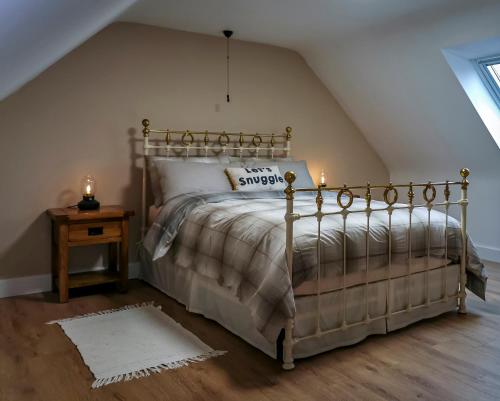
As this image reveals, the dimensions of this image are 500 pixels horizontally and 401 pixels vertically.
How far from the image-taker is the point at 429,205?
289 cm

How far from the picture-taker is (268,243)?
2389mm

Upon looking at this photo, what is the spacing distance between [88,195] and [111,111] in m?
0.73

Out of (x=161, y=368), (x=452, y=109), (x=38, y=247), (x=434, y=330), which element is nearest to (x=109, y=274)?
(x=38, y=247)

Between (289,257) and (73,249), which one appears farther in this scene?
(73,249)

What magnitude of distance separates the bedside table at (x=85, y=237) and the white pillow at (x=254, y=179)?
0.85 meters

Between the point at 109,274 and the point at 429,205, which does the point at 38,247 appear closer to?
the point at 109,274

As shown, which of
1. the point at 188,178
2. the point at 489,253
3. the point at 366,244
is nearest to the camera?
the point at 366,244

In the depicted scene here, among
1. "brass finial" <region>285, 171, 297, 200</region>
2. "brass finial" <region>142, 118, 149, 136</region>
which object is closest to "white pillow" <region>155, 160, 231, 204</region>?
"brass finial" <region>142, 118, 149, 136</region>

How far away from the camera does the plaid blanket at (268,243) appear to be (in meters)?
2.31

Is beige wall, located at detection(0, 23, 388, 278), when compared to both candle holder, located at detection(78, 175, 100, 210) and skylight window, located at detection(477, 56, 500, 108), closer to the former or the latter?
candle holder, located at detection(78, 175, 100, 210)

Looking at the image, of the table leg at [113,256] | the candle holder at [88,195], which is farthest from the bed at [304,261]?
the candle holder at [88,195]

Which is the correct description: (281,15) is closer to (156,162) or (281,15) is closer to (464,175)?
(156,162)

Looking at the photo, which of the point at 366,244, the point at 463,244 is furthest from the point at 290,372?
the point at 463,244

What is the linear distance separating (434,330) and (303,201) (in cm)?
122
